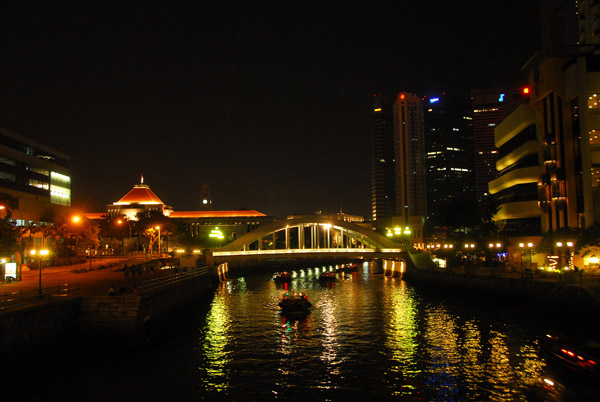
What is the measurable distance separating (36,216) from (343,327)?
5196 centimetres

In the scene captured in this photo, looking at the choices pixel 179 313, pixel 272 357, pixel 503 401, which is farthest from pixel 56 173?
pixel 503 401

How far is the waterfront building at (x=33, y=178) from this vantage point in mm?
69500

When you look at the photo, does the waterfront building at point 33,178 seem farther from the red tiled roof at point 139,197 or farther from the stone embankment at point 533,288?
the red tiled roof at point 139,197

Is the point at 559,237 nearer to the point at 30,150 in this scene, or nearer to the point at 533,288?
the point at 533,288

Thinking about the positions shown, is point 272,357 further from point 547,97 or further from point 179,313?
point 547,97

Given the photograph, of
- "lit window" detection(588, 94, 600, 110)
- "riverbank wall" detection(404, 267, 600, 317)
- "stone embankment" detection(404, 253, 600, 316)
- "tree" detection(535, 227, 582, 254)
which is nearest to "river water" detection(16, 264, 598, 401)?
"riverbank wall" detection(404, 267, 600, 317)

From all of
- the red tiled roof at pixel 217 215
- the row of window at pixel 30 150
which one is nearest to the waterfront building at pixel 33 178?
the row of window at pixel 30 150

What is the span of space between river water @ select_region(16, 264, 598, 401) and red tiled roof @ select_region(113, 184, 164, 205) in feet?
425

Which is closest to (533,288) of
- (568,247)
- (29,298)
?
(568,247)

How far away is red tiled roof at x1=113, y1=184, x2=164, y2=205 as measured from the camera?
166 m

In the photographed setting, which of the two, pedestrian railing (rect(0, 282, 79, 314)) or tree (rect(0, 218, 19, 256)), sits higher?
tree (rect(0, 218, 19, 256))

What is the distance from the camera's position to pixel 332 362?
2889cm

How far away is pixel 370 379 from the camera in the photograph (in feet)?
83.8

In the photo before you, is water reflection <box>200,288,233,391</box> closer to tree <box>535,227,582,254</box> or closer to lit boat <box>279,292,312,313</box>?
lit boat <box>279,292,312,313</box>
